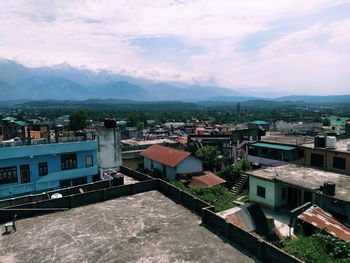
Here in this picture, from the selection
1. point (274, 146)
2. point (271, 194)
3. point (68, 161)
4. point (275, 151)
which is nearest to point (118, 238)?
point (271, 194)

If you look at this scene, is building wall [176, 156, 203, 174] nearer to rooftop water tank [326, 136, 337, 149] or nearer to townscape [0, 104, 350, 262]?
townscape [0, 104, 350, 262]

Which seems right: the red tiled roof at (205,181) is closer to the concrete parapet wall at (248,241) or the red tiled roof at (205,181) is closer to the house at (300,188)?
the house at (300,188)

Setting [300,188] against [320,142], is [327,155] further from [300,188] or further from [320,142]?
[300,188]

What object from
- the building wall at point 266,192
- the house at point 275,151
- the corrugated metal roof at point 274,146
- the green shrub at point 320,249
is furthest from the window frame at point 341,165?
the green shrub at point 320,249

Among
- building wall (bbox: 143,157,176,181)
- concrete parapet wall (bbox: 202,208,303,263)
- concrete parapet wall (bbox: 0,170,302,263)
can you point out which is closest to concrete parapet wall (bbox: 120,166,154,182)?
concrete parapet wall (bbox: 0,170,302,263)

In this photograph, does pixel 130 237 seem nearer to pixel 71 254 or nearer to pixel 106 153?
pixel 71 254

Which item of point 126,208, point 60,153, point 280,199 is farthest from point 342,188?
point 60,153
